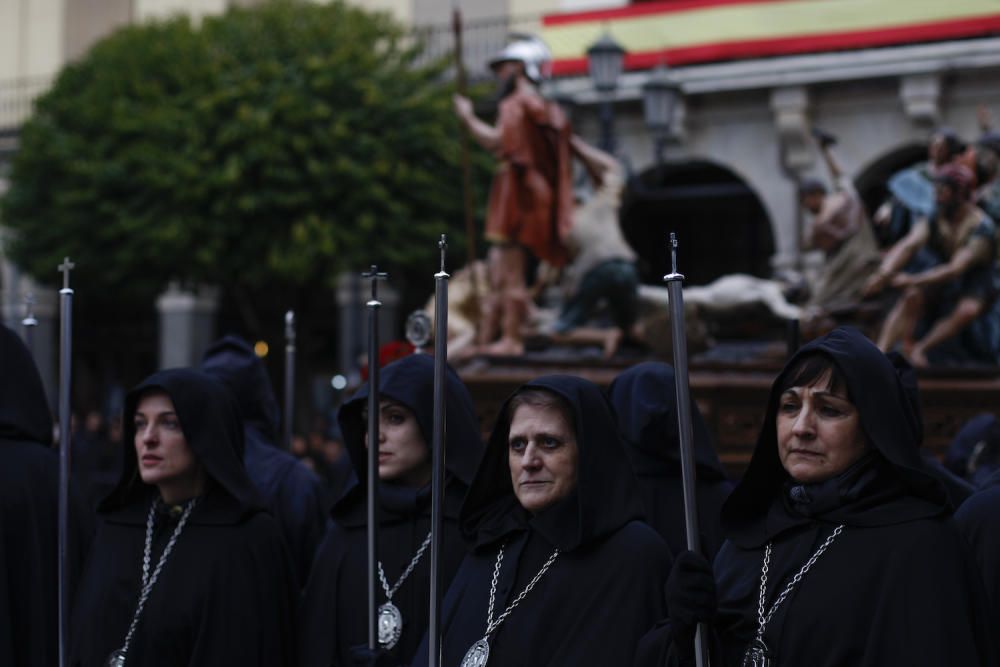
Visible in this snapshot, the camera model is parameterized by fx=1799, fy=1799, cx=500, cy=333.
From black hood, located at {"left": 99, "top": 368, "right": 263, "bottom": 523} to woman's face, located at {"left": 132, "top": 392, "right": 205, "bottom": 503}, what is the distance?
42 mm

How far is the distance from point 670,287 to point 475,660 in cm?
126

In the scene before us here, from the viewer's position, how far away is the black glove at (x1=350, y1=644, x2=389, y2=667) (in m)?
4.92

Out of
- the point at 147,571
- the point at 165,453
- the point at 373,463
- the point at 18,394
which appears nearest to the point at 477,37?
the point at 18,394

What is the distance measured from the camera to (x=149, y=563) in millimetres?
5484

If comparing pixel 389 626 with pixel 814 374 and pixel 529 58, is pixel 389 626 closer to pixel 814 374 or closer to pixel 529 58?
pixel 814 374

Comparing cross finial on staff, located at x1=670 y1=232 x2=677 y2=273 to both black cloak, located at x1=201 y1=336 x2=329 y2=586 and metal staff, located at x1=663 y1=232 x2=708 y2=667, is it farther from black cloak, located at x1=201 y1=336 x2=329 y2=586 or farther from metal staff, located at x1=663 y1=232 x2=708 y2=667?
black cloak, located at x1=201 y1=336 x2=329 y2=586

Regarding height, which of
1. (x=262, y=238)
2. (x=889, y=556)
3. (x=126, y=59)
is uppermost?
(x=126, y=59)

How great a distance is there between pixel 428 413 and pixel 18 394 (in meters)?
1.39

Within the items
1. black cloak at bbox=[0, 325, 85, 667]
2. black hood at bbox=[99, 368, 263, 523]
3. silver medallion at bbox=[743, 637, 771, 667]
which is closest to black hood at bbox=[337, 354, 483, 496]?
black hood at bbox=[99, 368, 263, 523]

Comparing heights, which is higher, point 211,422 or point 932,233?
point 932,233

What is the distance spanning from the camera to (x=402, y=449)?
5.68 metres

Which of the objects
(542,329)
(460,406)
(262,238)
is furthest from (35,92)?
(460,406)

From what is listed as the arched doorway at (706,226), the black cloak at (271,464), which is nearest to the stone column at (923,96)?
the arched doorway at (706,226)

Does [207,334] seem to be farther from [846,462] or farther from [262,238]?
[846,462]
